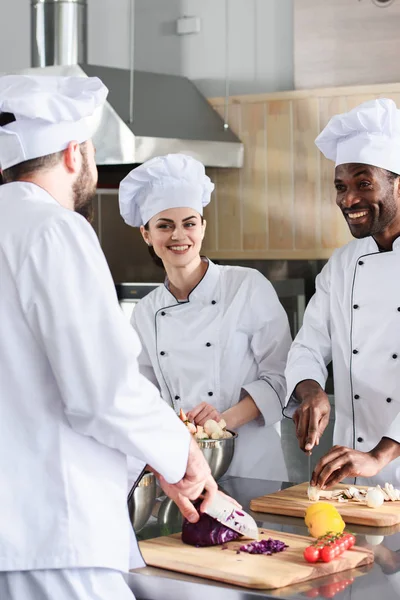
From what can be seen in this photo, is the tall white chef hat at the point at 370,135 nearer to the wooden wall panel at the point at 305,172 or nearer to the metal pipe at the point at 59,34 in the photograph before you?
the wooden wall panel at the point at 305,172

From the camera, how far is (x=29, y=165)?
4.75 ft

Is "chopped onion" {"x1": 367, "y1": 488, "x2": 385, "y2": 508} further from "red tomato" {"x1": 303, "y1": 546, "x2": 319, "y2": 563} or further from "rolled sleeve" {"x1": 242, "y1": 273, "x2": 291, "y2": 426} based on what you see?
"rolled sleeve" {"x1": 242, "y1": 273, "x2": 291, "y2": 426}

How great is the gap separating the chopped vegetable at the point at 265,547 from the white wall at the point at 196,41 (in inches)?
123

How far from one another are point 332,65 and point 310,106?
0.22 m

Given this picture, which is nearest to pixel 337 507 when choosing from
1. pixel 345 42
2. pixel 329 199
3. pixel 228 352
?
pixel 228 352

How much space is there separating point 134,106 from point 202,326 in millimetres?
1664

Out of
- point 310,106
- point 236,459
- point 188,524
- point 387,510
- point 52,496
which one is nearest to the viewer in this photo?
point 52,496

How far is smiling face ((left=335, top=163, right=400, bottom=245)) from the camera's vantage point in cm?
229

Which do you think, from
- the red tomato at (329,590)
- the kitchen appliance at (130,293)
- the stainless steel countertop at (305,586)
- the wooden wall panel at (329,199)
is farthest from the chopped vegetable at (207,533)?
the wooden wall panel at (329,199)

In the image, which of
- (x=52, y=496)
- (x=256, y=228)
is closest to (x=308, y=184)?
(x=256, y=228)

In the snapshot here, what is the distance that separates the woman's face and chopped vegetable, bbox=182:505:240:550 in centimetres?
101

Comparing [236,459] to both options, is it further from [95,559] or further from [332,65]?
[332,65]

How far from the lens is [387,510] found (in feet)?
6.07

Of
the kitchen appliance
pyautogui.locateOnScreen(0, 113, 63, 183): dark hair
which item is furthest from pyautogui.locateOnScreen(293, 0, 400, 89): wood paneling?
pyautogui.locateOnScreen(0, 113, 63, 183): dark hair
